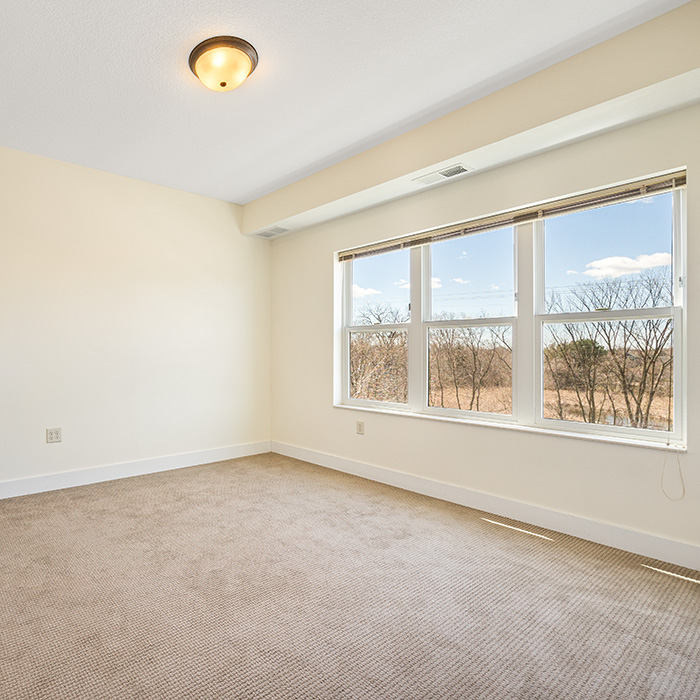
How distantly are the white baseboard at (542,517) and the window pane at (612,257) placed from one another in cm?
130

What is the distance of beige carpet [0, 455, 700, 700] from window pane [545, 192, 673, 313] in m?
1.47

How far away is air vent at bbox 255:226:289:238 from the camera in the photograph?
477 centimetres

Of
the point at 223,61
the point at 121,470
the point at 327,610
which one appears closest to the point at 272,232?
the point at 223,61

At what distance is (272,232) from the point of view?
4910 millimetres

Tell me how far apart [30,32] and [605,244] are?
3.32 m

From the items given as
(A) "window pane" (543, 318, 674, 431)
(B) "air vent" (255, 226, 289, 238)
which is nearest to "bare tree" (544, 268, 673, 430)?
(A) "window pane" (543, 318, 674, 431)

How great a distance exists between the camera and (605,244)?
2.83 m

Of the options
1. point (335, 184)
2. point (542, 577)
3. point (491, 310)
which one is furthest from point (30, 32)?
point (542, 577)

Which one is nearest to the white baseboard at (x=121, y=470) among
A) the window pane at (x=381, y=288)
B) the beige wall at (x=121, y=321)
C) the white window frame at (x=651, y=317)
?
the beige wall at (x=121, y=321)

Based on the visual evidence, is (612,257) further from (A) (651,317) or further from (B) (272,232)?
(B) (272,232)

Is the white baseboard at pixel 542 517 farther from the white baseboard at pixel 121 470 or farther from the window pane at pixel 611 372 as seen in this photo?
the white baseboard at pixel 121 470

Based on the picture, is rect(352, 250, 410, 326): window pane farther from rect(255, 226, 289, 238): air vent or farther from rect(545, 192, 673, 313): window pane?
rect(545, 192, 673, 313): window pane

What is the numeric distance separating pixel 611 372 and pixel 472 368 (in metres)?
0.98

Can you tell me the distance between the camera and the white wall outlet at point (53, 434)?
3.75 metres
